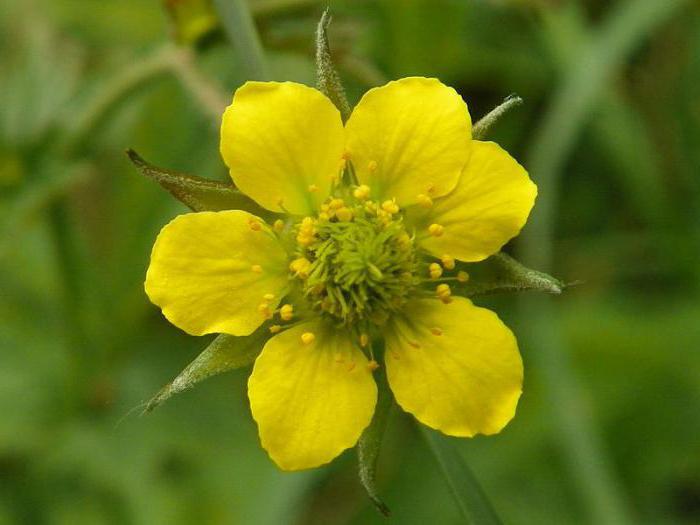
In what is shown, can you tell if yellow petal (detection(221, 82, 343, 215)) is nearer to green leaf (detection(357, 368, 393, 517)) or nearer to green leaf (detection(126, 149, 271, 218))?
green leaf (detection(126, 149, 271, 218))

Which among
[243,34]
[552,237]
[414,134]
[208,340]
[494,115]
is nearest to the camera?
[494,115]

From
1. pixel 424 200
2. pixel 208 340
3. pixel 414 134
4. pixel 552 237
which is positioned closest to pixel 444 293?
pixel 424 200

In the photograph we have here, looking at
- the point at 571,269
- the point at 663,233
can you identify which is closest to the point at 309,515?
the point at 571,269

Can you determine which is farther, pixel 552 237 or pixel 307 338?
pixel 552 237

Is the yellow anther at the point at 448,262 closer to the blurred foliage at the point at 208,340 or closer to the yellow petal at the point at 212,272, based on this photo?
the yellow petal at the point at 212,272

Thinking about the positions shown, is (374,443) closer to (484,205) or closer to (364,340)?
(364,340)
